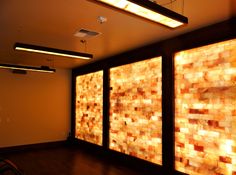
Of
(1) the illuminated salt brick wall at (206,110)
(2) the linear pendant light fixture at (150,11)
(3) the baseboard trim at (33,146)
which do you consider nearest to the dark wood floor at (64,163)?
(3) the baseboard trim at (33,146)

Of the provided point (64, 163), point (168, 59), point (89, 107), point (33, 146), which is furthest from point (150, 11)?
point (33, 146)

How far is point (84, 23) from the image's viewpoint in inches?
128

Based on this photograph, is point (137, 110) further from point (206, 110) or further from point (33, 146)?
point (33, 146)

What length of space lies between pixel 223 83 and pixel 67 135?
558cm

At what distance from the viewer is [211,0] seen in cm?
257

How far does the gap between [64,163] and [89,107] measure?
76.0 inches

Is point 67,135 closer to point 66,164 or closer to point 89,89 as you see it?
point 89,89

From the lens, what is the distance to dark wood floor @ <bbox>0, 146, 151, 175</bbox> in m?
4.53

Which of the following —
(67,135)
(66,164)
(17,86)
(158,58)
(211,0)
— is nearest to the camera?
(211,0)

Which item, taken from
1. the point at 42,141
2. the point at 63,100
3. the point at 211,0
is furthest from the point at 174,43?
the point at 42,141

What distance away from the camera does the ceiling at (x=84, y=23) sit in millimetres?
2691

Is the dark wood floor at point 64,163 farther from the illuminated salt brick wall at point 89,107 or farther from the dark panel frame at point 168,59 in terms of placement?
the illuminated salt brick wall at point 89,107

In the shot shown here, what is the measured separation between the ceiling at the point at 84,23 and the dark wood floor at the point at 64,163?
2617 millimetres

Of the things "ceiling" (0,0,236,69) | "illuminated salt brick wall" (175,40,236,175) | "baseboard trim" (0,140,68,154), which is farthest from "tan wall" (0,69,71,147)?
"illuminated salt brick wall" (175,40,236,175)
